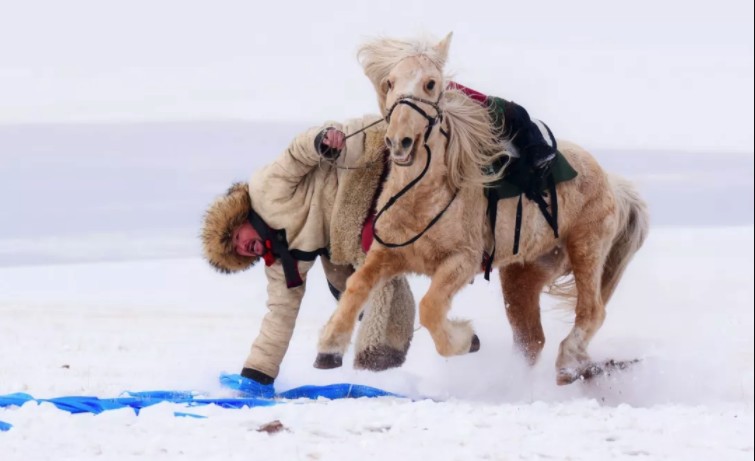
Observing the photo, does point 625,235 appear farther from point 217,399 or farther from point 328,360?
point 217,399

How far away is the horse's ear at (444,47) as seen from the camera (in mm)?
6059

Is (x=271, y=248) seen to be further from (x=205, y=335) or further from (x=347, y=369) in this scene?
(x=205, y=335)

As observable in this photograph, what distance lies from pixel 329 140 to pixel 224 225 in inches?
36.0

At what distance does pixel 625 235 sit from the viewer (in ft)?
25.6

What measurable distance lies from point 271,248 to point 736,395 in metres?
3.06

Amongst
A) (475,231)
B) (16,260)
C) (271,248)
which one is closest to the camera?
(475,231)

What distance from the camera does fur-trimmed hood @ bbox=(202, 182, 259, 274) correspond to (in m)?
6.89

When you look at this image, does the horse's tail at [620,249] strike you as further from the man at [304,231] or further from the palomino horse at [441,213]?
the man at [304,231]

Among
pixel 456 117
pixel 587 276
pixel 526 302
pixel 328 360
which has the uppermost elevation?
pixel 456 117

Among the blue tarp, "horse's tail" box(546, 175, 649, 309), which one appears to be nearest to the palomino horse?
the blue tarp

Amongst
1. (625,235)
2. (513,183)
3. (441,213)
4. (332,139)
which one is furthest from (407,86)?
(625,235)

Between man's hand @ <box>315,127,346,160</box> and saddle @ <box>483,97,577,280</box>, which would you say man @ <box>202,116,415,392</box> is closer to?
man's hand @ <box>315,127,346,160</box>

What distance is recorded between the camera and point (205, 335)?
10133mm

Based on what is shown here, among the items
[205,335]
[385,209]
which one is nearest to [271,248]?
[385,209]
